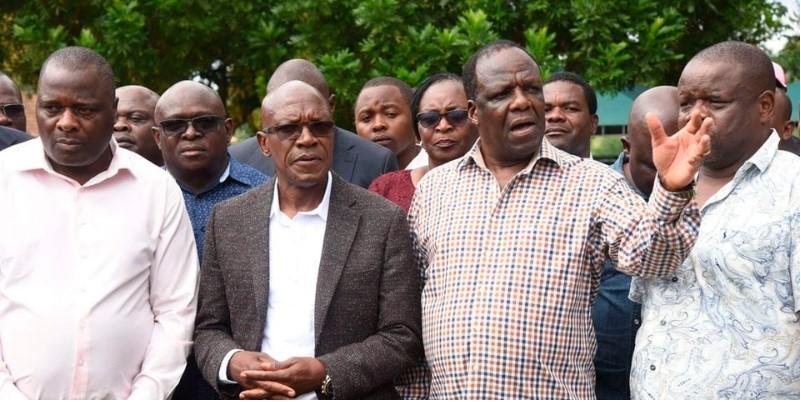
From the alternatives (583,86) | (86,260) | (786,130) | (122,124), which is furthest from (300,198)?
(786,130)

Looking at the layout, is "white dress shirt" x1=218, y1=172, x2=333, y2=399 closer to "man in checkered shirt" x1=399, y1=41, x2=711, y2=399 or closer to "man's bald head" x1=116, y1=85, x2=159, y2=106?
"man in checkered shirt" x1=399, y1=41, x2=711, y2=399

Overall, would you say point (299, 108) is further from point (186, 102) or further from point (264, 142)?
point (186, 102)

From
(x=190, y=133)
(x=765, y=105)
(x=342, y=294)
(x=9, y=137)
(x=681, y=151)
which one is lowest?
(x=342, y=294)

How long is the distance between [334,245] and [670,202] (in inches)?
53.4

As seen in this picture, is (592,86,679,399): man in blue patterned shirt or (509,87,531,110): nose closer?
(509,87,531,110): nose

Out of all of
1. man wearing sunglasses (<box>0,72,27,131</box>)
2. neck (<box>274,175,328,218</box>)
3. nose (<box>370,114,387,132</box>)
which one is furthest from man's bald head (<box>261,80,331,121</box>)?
man wearing sunglasses (<box>0,72,27,131</box>)

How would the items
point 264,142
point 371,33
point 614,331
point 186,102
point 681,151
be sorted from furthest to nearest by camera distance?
point 371,33
point 186,102
point 614,331
point 264,142
point 681,151

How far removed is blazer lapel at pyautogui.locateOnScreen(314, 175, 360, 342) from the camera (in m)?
4.00

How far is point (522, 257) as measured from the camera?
12.9 feet

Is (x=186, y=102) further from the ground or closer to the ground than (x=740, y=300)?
further from the ground

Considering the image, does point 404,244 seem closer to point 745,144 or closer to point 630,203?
point 630,203

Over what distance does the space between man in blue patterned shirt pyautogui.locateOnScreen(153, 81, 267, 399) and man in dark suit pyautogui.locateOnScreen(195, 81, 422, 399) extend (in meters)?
0.70

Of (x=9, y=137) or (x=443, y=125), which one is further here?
(x=9, y=137)

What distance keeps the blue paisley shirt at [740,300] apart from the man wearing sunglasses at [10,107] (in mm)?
4585
